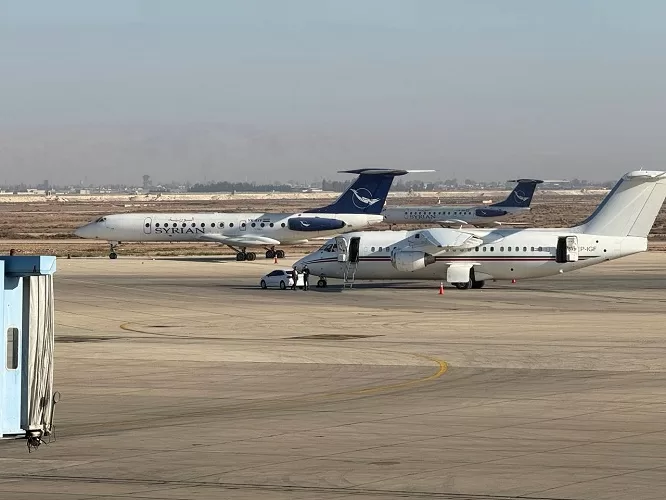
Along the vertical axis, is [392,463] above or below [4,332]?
below

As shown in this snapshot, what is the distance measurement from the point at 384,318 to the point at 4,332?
3494 centimetres

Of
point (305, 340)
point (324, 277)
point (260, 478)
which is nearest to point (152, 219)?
point (324, 277)

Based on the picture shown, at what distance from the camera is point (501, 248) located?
71.1 metres

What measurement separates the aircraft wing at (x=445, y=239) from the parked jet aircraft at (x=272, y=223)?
78.7 ft

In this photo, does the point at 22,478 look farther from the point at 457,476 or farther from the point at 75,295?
the point at 75,295

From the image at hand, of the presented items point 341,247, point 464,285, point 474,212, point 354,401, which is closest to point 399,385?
point 354,401

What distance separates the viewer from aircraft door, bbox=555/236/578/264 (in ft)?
226

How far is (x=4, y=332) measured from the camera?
2039cm

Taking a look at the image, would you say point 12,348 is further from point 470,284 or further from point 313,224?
point 313,224

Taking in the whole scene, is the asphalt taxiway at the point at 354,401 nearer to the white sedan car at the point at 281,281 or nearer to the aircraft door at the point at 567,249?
the aircraft door at the point at 567,249

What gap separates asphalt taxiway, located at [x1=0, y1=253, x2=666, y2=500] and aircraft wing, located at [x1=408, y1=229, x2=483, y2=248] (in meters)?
8.63

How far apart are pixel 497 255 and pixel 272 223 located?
100 feet

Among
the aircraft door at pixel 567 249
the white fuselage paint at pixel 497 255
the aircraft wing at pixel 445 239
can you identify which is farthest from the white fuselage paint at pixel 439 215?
the aircraft door at pixel 567 249

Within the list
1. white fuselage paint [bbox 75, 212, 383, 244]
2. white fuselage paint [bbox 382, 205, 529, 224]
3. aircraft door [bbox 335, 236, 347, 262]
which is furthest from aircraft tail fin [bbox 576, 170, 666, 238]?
white fuselage paint [bbox 382, 205, 529, 224]
